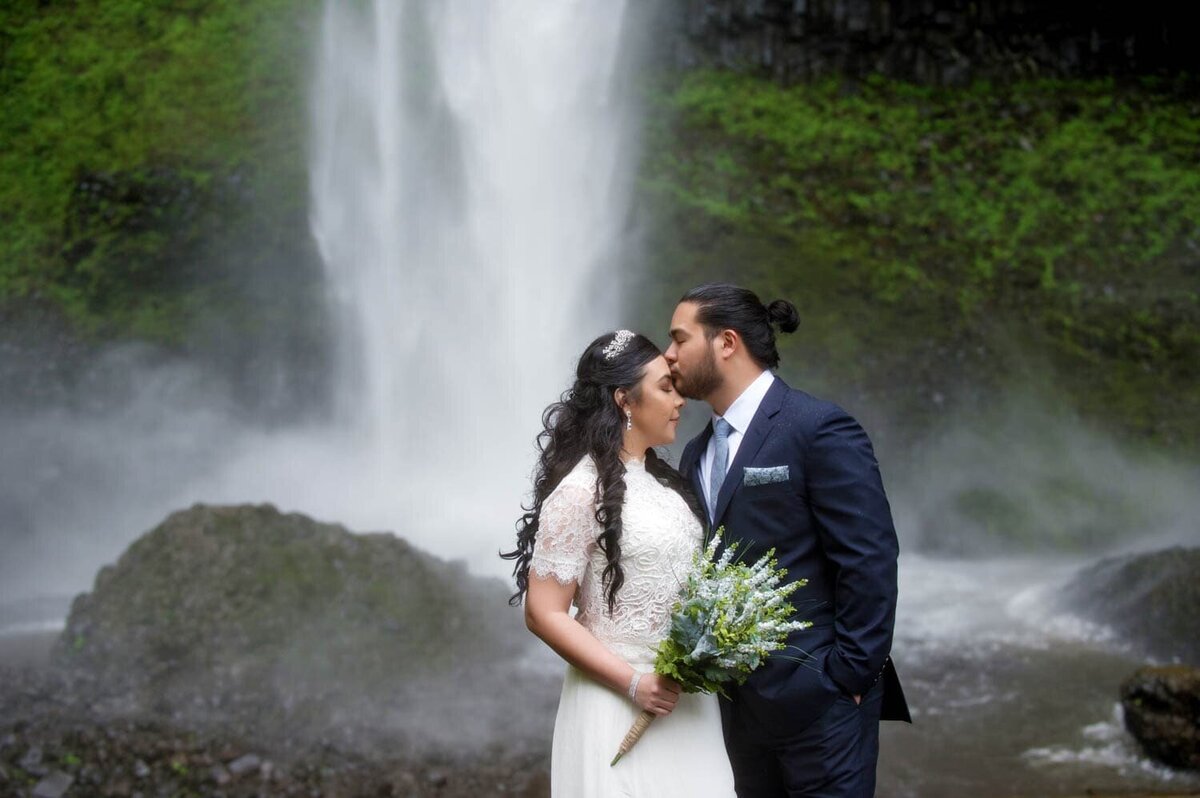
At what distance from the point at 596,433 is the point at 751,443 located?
0.43m

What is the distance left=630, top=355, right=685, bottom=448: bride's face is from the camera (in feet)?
10.4

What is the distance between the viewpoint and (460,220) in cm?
1392

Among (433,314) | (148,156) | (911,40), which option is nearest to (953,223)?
(911,40)

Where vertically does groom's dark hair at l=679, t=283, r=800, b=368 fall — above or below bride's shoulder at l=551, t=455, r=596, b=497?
above

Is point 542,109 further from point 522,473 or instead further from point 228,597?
point 228,597

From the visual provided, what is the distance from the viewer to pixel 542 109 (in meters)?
14.7

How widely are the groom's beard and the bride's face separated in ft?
0.14

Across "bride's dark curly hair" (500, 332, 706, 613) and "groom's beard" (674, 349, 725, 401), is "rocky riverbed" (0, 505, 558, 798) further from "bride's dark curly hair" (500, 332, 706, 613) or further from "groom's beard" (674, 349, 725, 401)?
"groom's beard" (674, 349, 725, 401)

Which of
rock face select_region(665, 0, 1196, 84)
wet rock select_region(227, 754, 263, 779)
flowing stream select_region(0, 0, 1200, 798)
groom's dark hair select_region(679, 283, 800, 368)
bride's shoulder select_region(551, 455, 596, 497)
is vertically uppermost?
rock face select_region(665, 0, 1196, 84)

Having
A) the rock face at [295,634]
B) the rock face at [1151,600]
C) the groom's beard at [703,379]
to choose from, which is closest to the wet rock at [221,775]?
the rock face at [295,634]

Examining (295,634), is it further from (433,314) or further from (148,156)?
(148,156)

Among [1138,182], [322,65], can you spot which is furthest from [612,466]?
[1138,182]

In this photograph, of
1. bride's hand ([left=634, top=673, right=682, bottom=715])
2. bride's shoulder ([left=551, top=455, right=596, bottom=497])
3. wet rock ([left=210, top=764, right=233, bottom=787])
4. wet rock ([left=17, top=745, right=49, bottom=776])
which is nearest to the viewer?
bride's hand ([left=634, top=673, right=682, bottom=715])

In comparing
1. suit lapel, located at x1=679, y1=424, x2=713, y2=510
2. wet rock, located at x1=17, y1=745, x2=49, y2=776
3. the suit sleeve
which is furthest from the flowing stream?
the suit sleeve
